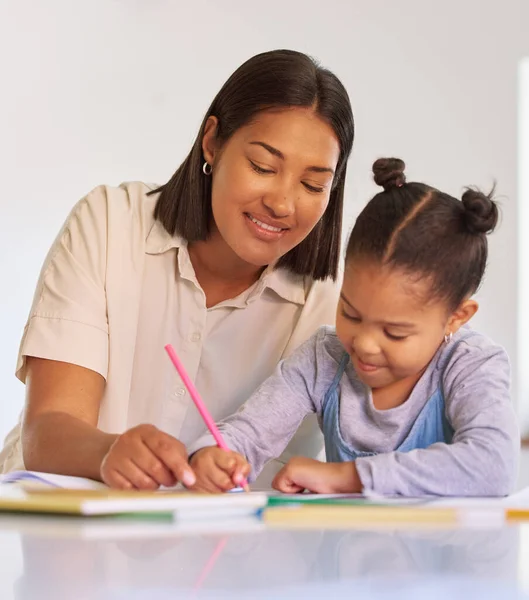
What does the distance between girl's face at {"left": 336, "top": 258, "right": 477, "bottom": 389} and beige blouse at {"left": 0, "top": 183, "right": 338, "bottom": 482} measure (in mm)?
454

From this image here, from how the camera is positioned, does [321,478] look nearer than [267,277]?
Yes

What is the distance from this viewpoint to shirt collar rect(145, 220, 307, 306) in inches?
63.4

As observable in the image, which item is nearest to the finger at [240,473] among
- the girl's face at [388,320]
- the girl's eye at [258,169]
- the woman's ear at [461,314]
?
the girl's face at [388,320]

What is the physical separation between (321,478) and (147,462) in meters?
0.20

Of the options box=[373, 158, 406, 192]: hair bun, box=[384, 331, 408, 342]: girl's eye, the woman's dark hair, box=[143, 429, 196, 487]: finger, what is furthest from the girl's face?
the woman's dark hair

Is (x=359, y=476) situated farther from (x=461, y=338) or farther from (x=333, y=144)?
(x=333, y=144)

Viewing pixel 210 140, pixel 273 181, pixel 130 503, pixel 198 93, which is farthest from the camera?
pixel 198 93

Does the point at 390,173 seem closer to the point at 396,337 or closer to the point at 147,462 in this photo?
the point at 396,337

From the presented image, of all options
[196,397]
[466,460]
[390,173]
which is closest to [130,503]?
[196,397]

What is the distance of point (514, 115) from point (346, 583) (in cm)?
325

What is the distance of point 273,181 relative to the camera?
1.45 meters

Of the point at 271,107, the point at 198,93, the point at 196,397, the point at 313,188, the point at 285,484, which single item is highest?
the point at 198,93

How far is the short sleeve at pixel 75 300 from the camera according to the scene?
1.43 meters

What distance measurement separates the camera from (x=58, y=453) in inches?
49.3
